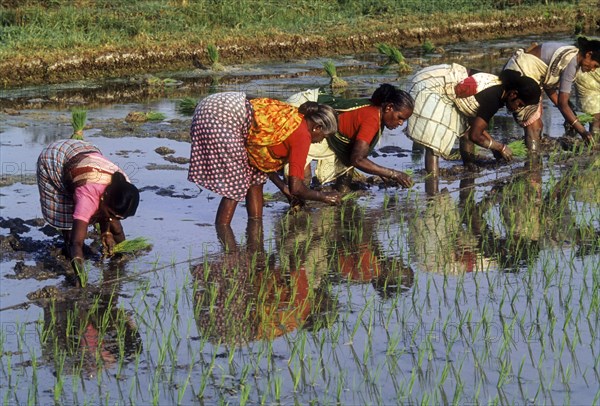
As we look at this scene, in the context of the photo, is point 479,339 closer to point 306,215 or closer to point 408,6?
point 306,215

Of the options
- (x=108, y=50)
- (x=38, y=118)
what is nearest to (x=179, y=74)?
(x=108, y=50)

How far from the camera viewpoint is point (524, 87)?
746 centimetres

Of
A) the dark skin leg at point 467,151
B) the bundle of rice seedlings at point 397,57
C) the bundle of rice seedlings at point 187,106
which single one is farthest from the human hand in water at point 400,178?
the bundle of rice seedlings at point 397,57

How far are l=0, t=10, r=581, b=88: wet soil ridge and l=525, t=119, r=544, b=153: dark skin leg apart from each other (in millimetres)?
6568

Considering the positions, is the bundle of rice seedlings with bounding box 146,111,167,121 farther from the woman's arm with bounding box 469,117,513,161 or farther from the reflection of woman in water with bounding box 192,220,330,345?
the reflection of woman in water with bounding box 192,220,330,345

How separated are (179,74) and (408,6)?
721 cm

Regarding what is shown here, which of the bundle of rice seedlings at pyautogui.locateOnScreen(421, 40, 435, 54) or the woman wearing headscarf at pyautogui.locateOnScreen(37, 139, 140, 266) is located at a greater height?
the bundle of rice seedlings at pyautogui.locateOnScreen(421, 40, 435, 54)

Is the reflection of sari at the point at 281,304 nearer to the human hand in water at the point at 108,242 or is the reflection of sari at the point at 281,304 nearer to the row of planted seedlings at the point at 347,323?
the row of planted seedlings at the point at 347,323

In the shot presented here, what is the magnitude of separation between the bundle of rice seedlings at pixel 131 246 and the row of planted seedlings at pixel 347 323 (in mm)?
260

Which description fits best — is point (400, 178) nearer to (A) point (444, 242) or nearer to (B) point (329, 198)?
(A) point (444, 242)

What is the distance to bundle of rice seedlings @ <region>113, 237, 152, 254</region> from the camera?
6102mm

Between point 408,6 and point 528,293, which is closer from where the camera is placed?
point 528,293

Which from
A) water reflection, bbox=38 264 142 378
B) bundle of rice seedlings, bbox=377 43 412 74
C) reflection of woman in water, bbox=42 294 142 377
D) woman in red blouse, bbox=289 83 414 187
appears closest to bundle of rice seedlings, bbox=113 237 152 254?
water reflection, bbox=38 264 142 378

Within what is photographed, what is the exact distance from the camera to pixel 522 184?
27.1ft
